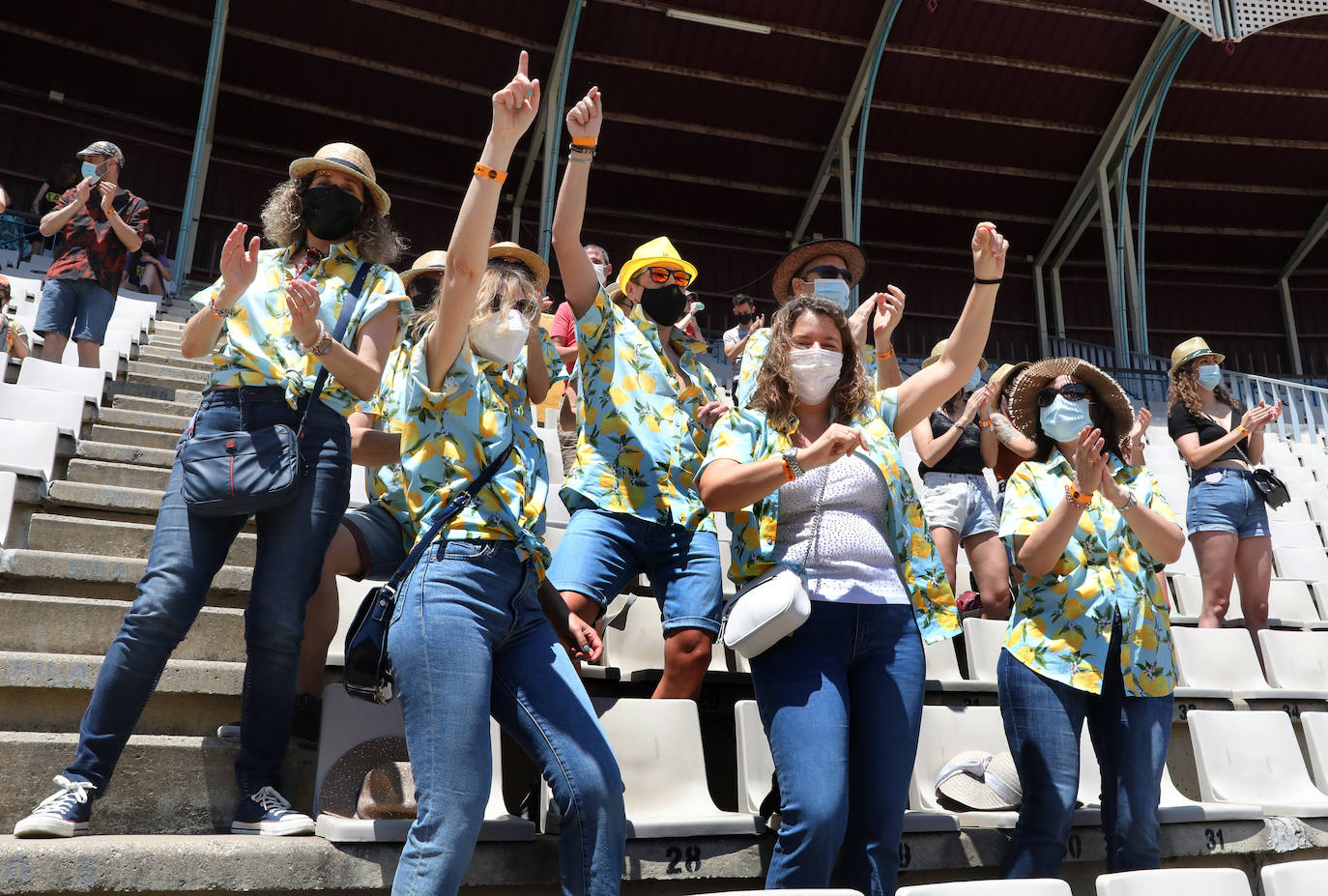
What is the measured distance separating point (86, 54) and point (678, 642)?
46.2 feet

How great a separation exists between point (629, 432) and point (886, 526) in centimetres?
88

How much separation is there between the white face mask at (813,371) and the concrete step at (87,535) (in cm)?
195

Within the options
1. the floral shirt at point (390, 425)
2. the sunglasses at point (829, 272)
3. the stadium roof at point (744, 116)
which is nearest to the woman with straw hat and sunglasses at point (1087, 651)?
the sunglasses at point (829, 272)

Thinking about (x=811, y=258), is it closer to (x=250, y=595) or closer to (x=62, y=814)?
(x=250, y=595)

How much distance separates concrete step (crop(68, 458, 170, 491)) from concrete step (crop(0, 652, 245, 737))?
140 cm

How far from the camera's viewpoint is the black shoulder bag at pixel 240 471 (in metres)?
2.46

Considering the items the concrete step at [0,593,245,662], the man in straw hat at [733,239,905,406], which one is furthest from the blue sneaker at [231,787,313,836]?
the man in straw hat at [733,239,905,406]

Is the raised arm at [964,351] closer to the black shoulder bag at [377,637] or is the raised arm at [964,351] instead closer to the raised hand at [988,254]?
the raised hand at [988,254]

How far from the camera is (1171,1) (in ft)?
40.8

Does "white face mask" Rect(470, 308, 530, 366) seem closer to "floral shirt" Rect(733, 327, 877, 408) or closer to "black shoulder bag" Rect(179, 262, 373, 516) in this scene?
"black shoulder bag" Rect(179, 262, 373, 516)

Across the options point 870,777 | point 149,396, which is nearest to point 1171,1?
point 149,396

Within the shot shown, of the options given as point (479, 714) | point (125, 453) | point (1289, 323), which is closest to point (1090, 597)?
point (479, 714)

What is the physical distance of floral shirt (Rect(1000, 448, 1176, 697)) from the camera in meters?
2.81

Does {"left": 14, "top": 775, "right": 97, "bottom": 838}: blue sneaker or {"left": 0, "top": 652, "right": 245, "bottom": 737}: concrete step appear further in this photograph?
{"left": 0, "top": 652, "right": 245, "bottom": 737}: concrete step
